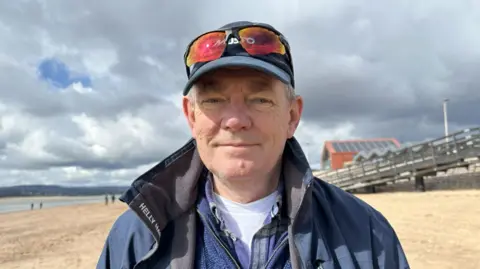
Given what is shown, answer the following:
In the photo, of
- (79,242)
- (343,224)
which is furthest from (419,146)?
(343,224)

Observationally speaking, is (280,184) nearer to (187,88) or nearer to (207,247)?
(207,247)

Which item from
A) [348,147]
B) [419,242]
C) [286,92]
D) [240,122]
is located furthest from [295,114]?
[348,147]

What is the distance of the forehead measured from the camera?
166cm

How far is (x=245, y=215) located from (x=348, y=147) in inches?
1545

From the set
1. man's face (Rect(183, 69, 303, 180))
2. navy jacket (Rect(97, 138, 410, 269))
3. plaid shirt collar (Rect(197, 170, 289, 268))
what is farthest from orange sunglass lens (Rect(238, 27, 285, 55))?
plaid shirt collar (Rect(197, 170, 289, 268))

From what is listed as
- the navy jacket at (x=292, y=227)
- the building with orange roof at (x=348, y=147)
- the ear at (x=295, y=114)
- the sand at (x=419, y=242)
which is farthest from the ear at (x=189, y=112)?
the building with orange roof at (x=348, y=147)

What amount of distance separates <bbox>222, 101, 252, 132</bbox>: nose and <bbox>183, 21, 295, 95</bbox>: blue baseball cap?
0.17 meters

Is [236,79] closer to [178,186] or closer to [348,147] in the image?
[178,186]

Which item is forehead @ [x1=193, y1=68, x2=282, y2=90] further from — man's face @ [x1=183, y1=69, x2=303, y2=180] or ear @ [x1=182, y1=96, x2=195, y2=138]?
ear @ [x1=182, y1=96, x2=195, y2=138]

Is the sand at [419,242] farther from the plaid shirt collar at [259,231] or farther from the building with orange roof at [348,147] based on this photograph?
the building with orange roof at [348,147]

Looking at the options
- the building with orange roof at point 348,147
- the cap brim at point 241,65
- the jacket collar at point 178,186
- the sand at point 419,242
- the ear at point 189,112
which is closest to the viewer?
the cap brim at point 241,65

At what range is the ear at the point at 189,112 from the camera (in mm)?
1801

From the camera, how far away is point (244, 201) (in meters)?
1.77

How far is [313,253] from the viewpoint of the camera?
1.59 meters
